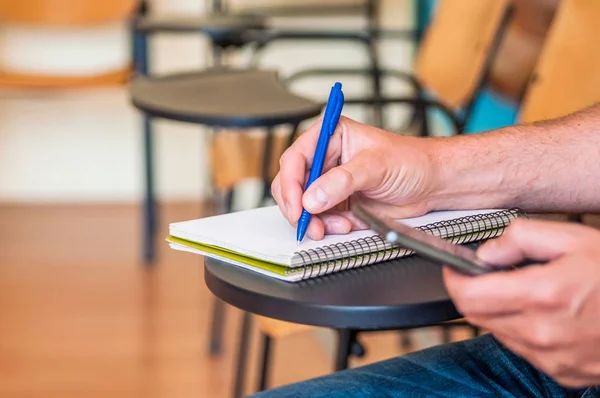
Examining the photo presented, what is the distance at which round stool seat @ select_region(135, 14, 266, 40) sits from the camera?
2.54 m

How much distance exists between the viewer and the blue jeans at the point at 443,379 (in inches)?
33.8

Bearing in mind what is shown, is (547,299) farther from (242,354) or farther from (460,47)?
(460,47)

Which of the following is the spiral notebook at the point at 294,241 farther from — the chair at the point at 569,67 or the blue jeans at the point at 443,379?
the chair at the point at 569,67

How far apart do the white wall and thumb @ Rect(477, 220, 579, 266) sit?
10.3 feet

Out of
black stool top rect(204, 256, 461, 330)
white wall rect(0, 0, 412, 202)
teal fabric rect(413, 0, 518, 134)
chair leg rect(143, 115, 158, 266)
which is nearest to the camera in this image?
black stool top rect(204, 256, 461, 330)

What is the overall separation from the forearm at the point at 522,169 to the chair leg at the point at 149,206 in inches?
87.8

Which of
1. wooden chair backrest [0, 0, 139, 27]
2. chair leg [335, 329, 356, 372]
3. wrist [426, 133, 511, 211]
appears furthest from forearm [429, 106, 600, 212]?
wooden chair backrest [0, 0, 139, 27]

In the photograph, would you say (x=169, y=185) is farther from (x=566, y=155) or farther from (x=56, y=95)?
(x=566, y=155)

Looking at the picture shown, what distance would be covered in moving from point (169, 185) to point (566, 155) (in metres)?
2.96

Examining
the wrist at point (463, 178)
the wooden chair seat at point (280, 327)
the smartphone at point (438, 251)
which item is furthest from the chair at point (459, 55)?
the smartphone at point (438, 251)

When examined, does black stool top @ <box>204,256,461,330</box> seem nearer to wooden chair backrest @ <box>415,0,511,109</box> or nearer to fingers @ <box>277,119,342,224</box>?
fingers @ <box>277,119,342,224</box>

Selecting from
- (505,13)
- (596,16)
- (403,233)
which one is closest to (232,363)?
(505,13)

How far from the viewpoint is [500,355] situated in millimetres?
895

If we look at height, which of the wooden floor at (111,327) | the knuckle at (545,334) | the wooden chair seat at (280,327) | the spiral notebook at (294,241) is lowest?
the wooden floor at (111,327)
